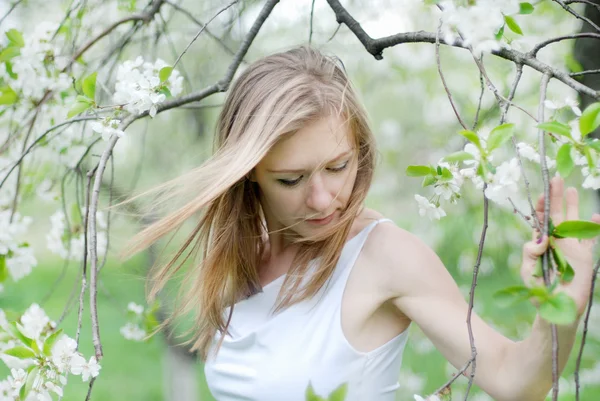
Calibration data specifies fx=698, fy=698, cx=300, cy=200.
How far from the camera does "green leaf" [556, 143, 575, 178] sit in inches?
31.5

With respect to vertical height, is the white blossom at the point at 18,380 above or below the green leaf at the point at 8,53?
below

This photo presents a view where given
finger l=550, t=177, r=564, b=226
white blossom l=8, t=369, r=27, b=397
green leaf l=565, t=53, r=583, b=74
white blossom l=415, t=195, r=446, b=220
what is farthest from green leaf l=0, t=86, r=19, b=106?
green leaf l=565, t=53, r=583, b=74

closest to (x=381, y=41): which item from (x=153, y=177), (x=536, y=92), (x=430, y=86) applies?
(x=536, y=92)

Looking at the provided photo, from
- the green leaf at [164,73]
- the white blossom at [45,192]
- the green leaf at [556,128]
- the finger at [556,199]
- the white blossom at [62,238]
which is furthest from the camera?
the white blossom at [45,192]

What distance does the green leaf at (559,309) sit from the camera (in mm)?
671

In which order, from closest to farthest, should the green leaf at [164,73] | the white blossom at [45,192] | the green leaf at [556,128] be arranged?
the green leaf at [556,128], the green leaf at [164,73], the white blossom at [45,192]

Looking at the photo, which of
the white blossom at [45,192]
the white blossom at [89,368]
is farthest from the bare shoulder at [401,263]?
the white blossom at [45,192]

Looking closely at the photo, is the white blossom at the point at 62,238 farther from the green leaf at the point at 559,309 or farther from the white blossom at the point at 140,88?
the green leaf at the point at 559,309

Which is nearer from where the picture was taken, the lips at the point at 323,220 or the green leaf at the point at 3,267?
the lips at the point at 323,220

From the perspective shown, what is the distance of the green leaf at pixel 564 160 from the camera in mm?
800

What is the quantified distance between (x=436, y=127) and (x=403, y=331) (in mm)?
3379

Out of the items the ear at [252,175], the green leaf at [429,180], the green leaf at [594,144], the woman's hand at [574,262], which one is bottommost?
the ear at [252,175]

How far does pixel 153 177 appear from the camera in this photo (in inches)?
175

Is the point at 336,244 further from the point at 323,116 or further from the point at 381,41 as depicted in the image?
the point at 381,41
